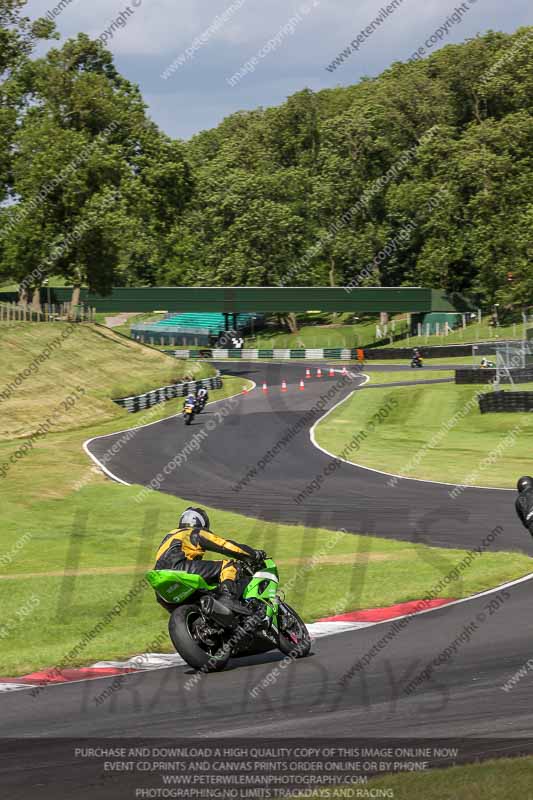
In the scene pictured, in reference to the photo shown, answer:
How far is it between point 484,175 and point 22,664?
8231cm

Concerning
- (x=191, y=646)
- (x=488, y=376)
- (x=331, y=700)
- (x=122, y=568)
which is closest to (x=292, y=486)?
(x=122, y=568)

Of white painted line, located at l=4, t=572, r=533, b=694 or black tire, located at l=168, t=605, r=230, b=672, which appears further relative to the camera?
white painted line, located at l=4, t=572, r=533, b=694

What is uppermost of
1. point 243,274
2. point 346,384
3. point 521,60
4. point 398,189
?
point 521,60

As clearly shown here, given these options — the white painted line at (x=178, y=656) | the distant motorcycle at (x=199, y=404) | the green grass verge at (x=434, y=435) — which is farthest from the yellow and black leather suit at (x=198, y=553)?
the distant motorcycle at (x=199, y=404)

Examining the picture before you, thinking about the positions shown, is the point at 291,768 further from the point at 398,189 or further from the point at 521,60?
the point at 521,60

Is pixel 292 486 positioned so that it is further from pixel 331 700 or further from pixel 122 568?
pixel 331 700

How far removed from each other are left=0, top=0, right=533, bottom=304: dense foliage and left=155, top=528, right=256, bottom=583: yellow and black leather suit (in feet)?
169

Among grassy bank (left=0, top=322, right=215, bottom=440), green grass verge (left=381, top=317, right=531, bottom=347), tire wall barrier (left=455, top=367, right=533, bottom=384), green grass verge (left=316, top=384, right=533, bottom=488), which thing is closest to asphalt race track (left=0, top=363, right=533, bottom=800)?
green grass verge (left=316, top=384, right=533, bottom=488)

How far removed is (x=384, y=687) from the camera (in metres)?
9.14

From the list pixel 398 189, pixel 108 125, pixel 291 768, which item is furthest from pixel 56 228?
pixel 291 768

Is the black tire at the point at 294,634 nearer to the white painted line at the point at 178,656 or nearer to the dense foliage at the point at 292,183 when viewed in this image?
the white painted line at the point at 178,656

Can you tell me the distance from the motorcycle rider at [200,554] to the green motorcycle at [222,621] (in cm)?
9

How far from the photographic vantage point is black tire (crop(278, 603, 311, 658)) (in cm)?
1058

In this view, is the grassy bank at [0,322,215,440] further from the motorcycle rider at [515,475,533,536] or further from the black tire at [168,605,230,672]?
the black tire at [168,605,230,672]
